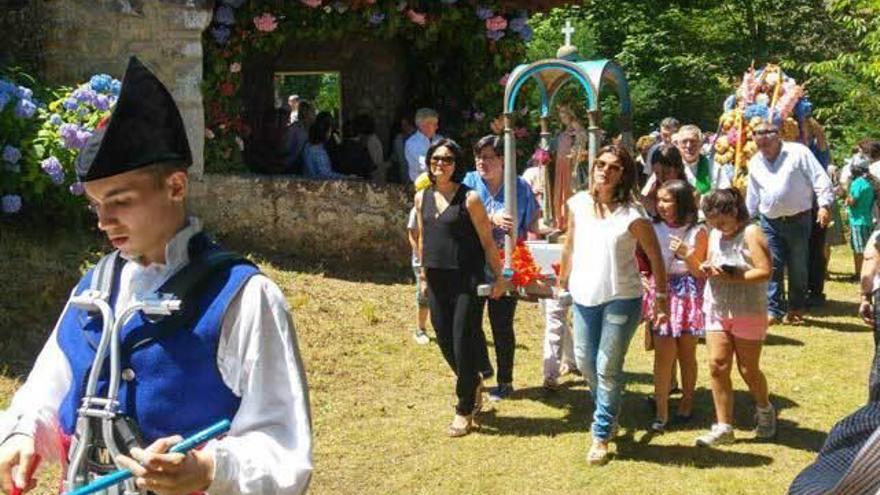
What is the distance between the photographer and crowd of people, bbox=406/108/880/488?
19.0ft

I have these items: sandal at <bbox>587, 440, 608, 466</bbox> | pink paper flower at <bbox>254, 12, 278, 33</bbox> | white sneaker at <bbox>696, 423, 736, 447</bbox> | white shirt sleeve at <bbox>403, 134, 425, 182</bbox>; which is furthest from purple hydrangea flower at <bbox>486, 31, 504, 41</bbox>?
sandal at <bbox>587, 440, 608, 466</bbox>

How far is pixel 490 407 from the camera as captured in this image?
7020mm

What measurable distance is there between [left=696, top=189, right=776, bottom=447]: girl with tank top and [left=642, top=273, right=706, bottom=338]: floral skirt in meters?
0.16

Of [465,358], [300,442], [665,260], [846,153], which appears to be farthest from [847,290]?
[300,442]

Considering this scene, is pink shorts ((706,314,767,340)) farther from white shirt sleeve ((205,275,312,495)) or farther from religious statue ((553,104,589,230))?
white shirt sleeve ((205,275,312,495))

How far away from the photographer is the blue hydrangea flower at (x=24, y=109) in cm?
857

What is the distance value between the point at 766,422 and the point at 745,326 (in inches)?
25.9

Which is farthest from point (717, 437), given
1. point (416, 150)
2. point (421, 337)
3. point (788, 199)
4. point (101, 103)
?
point (416, 150)

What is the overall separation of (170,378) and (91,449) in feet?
0.77

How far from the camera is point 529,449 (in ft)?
20.3

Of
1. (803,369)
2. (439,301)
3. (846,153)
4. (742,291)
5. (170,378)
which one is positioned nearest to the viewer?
(170,378)

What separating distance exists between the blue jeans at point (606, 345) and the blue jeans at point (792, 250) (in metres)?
3.87

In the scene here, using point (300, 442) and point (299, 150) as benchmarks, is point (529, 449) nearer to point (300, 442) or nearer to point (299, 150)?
point (300, 442)

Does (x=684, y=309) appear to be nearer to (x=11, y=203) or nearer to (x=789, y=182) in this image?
(x=789, y=182)
